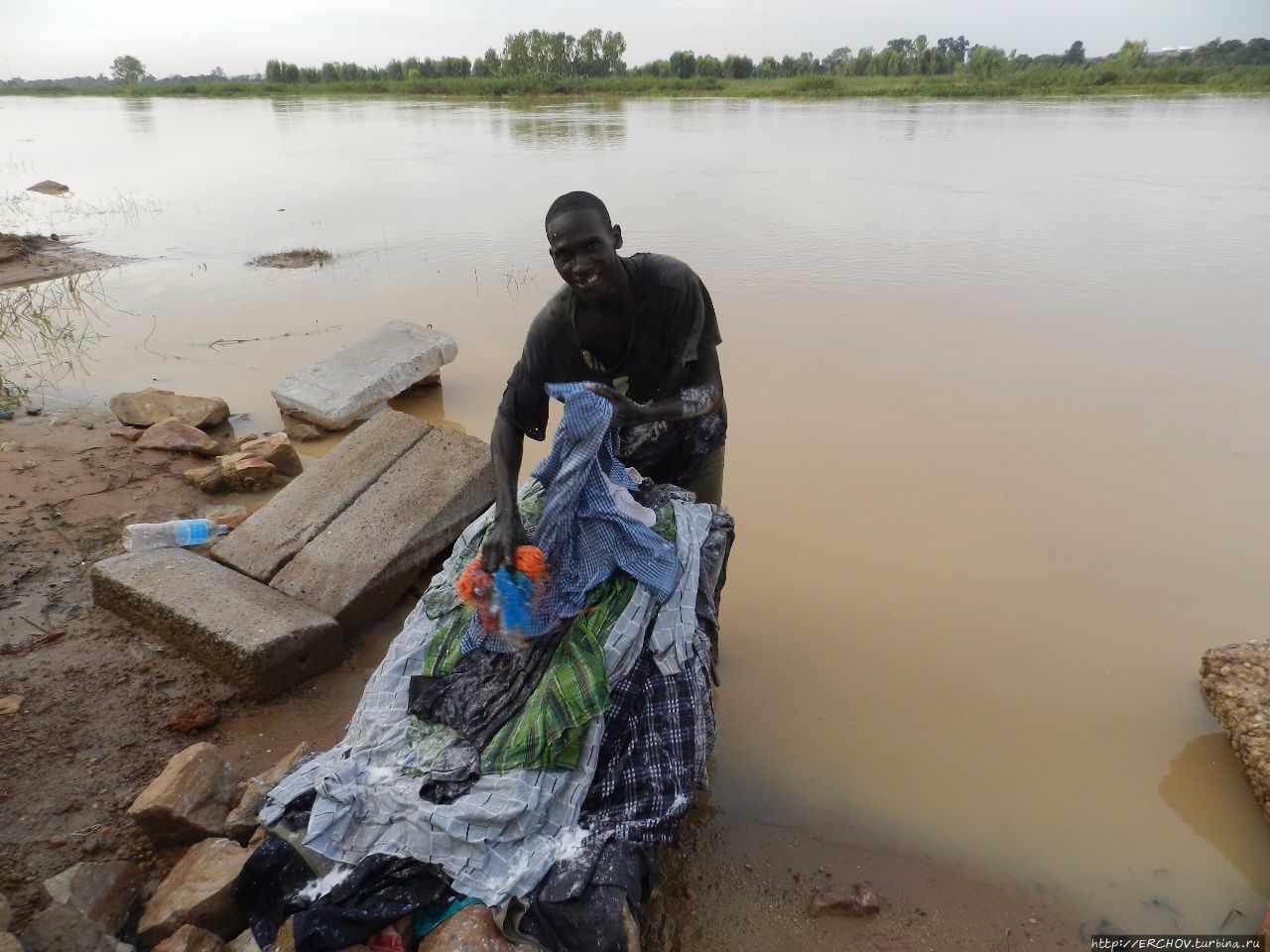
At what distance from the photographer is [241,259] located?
9.53m

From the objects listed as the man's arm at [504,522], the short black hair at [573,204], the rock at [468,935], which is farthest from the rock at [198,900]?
the short black hair at [573,204]

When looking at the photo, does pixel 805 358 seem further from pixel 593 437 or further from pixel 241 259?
pixel 241 259

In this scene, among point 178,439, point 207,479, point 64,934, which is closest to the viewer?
point 64,934

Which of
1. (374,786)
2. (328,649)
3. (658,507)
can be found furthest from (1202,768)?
(328,649)

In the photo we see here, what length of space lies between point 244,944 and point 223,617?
1.40 meters

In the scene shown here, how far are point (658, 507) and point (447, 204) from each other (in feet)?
37.6

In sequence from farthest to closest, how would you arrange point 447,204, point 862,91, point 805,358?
point 862,91, point 447,204, point 805,358

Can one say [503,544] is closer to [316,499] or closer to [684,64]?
[316,499]

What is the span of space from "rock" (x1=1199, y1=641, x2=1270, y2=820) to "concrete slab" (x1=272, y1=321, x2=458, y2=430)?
15.8 ft

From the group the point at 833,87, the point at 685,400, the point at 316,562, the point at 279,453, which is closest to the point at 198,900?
the point at 316,562

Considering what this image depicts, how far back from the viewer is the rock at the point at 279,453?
15.2ft

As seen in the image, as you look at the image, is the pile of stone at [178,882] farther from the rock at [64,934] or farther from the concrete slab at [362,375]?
the concrete slab at [362,375]

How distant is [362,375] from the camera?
5.55 m

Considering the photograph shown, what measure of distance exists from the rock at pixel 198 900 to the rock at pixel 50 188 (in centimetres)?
1591
